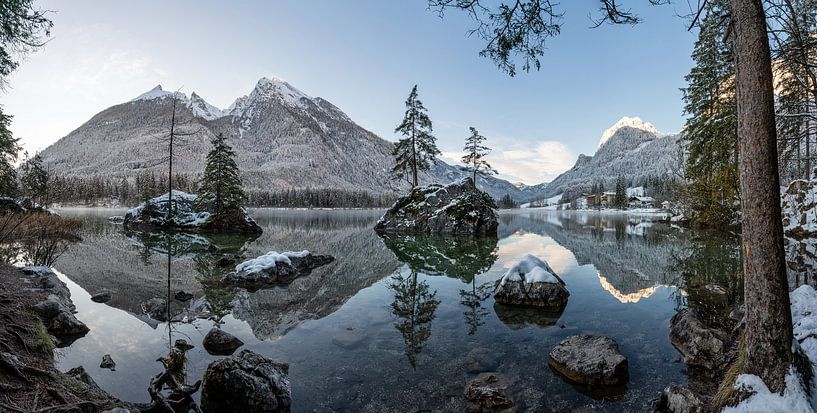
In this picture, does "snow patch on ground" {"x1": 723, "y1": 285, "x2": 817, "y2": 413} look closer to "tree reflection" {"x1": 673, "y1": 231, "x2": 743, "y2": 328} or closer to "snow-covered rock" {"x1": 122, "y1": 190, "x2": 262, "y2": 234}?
"tree reflection" {"x1": 673, "y1": 231, "x2": 743, "y2": 328}

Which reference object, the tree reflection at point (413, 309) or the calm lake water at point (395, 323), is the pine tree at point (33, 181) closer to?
the calm lake water at point (395, 323)

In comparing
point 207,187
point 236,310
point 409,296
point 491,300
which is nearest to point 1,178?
point 207,187

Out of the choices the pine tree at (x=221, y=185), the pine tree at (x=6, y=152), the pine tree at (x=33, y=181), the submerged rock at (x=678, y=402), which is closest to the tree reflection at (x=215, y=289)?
the submerged rock at (x=678, y=402)

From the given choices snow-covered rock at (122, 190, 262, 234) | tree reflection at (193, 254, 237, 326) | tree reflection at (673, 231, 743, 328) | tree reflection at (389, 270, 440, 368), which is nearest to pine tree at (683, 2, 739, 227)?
tree reflection at (673, 231, 743, 328)

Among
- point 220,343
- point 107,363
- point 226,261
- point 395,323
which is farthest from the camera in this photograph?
point 226,261

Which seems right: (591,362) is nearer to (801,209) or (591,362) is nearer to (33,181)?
(801,209)

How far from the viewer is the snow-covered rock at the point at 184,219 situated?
3306cm

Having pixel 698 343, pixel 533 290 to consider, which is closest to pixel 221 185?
pixel 533 290

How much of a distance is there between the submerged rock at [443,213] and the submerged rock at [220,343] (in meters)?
25.7

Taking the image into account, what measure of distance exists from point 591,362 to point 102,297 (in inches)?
496

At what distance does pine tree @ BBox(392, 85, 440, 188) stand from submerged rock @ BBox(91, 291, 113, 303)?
2959cm

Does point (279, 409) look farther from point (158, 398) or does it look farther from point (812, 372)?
point (812, 372)

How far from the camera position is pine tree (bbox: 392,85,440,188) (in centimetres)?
3806

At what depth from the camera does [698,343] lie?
6367mm
